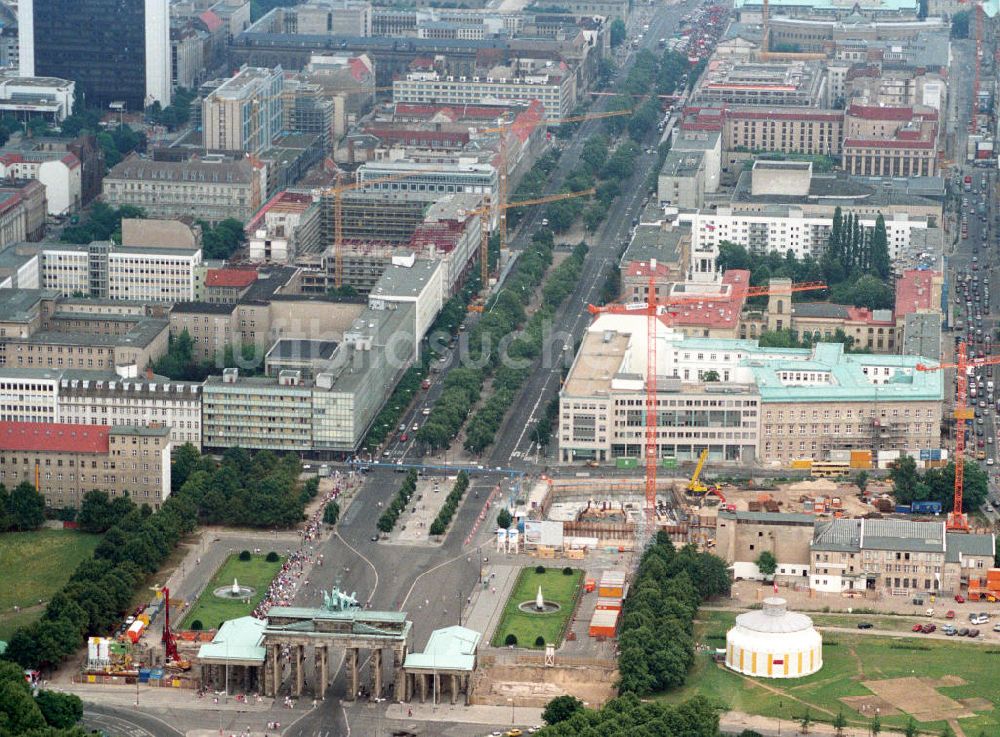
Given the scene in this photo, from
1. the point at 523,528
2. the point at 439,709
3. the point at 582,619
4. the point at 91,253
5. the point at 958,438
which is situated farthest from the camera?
the point at 91,253

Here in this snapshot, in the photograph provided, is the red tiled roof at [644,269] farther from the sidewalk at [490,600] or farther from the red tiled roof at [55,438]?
the red tiled roof at [55,438]

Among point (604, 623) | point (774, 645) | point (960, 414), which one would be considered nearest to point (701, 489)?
point (960, 414)

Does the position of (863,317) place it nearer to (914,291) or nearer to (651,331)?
(914,291)

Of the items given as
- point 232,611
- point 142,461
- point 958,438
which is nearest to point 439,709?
point 232,611

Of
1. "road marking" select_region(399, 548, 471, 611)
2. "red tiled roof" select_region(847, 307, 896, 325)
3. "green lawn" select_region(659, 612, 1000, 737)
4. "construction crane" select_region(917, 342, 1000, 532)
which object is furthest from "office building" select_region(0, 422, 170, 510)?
"red tiled roof" select_region(847, 307, 896, 325)

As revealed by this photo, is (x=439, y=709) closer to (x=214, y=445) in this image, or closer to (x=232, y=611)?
(x=232, y=611)

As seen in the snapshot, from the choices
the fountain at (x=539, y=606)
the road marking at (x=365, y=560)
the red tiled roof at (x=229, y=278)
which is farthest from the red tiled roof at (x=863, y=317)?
the fountain at (x=539, y=606)

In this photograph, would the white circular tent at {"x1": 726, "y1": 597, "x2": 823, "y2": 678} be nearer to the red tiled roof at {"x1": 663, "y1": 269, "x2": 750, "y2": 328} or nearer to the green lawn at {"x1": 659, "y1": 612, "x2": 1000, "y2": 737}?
the green lawn at {"x1": 659, "y1": 612, "x2": 1000, "y2": 737}
